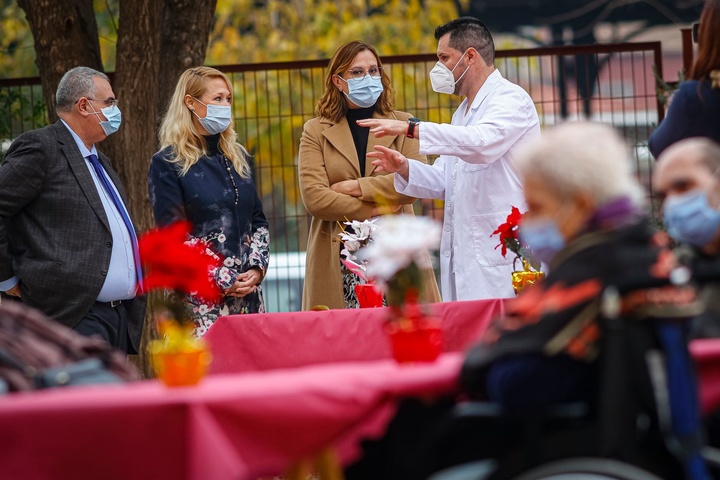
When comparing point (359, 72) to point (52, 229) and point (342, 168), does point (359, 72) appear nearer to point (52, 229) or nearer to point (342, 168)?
point (342, 168)

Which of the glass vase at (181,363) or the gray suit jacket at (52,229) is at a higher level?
the gray suit jacket at (52,229)

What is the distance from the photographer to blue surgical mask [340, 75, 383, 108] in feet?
22.0

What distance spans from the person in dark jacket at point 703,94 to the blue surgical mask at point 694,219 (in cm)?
76

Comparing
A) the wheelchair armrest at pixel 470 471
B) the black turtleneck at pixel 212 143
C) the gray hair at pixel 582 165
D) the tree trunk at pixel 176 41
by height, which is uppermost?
the tree trunk at pixel 176 41

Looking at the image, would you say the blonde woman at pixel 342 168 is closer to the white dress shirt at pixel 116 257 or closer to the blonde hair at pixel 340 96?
the blonde hair at pixel 340 96

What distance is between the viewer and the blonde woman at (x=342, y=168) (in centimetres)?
658

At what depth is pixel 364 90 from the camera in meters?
6.72

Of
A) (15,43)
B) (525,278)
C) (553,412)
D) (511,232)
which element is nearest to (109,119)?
(511,232)

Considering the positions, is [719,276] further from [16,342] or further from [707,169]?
[16,342]

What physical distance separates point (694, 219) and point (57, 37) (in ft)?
17.0

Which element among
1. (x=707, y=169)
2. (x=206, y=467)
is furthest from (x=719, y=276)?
(x=206, y=467)

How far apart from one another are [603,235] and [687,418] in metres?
0.52

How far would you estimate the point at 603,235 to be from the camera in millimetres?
3223

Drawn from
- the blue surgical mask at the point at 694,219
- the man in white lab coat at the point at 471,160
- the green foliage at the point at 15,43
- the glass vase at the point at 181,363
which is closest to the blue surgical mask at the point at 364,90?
the man in white lab coat at the point at 471,160
